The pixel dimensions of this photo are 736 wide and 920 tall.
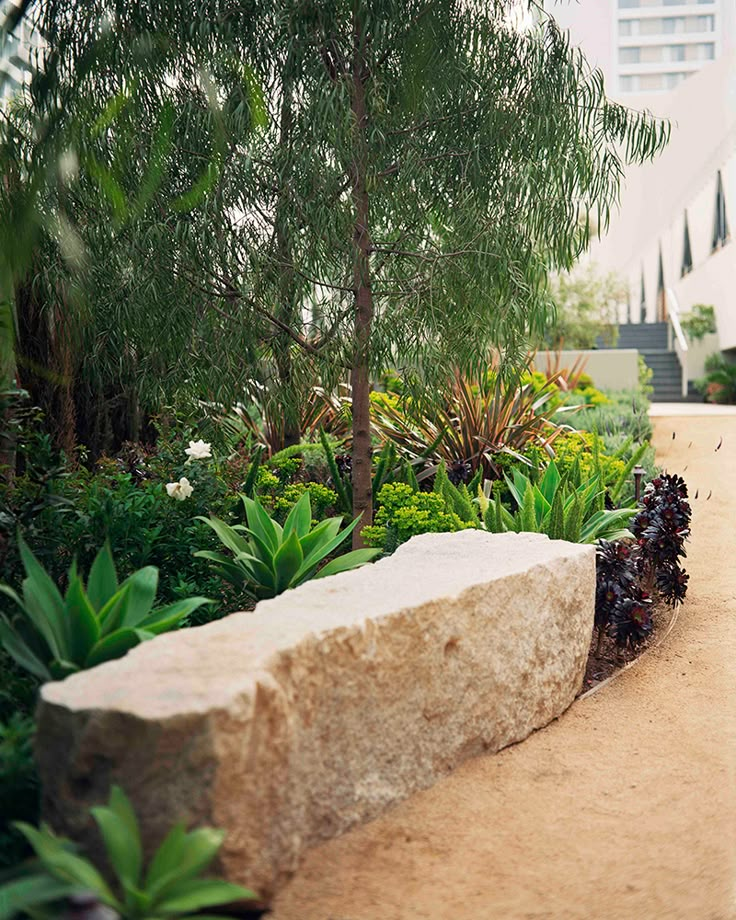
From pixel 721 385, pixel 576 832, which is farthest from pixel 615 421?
pixel 721 385

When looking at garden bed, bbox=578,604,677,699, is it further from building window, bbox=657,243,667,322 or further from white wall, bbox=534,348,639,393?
building window, bbox=657,243,667,322

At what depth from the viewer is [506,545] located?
374cm

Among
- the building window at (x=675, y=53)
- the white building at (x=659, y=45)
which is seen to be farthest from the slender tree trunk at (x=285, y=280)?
the building window at (x=675, y=53)

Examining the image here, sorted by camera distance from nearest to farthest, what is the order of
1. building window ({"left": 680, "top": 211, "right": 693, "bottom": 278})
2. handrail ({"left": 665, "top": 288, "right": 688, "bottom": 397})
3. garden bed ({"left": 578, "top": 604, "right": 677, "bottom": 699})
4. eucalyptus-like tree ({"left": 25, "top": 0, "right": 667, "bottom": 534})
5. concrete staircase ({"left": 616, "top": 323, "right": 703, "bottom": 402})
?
1. garden bed ({"left": 578, "top": 604, "right": 677, "bottom": 699})
2. eucalyptus-like tree ({"left": 25, "top": 0, "right": 667, "bottom": 534})
3. handrail ({"left": 665, "top": 288, "right": 688, "bottom": 397})
4. concrete staircase ({"left": 616, "top": 323, "right": 703, "bottom": 402})
5. building window ({"left": 680, "top": 211, "right": 693, "bottom": 278})

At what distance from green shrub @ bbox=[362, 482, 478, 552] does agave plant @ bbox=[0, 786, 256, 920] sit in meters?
2.71

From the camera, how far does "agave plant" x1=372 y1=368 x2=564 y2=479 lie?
6.47 metres

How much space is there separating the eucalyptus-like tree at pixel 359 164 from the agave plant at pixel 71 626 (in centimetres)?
207

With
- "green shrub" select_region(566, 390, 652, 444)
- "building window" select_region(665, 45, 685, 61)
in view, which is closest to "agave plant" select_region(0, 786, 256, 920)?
"green shrub" select_region(566, 390, 652, 444)

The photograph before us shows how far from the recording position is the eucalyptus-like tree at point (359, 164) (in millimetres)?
4320

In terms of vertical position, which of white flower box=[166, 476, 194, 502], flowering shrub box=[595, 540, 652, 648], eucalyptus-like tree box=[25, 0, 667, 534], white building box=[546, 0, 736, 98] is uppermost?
white building box=[546, 0, 736, 98]

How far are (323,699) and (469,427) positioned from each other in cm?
424

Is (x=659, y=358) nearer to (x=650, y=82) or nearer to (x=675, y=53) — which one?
(x=675, y=53)

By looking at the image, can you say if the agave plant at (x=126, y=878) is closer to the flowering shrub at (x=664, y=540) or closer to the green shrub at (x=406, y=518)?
the green shrub at (x=406, y=518)

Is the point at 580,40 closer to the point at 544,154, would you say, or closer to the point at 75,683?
the point at 544,154
